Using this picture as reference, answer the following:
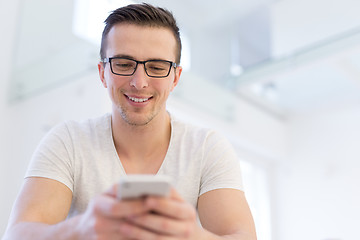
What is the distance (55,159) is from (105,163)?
0.43 ft

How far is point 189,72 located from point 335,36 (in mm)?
1274

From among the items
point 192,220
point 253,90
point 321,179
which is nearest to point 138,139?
point 192,220

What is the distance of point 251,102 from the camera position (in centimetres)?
448

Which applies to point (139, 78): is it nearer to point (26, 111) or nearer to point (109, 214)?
point (109, 214)

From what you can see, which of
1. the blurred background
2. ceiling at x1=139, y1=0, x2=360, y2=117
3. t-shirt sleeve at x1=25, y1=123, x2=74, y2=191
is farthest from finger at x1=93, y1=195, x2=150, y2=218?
ceiling at x1=139, y1=0, x2=360, y2=117

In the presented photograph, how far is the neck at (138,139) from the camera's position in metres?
1.16

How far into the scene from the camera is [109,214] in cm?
64

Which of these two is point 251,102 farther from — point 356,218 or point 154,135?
point 154,135

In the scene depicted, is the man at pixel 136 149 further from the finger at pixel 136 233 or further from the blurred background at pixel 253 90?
the blurred background at pixel 253 90

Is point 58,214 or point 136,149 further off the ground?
point 136,149

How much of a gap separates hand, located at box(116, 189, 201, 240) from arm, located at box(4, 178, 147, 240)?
0.01 metres

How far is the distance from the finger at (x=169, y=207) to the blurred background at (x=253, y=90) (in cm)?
192

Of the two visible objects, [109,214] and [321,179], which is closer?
[109,214]

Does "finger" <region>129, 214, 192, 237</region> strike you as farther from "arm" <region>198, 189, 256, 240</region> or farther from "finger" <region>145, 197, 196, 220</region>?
"arm" <region>198, 189, 256, 240</region>
